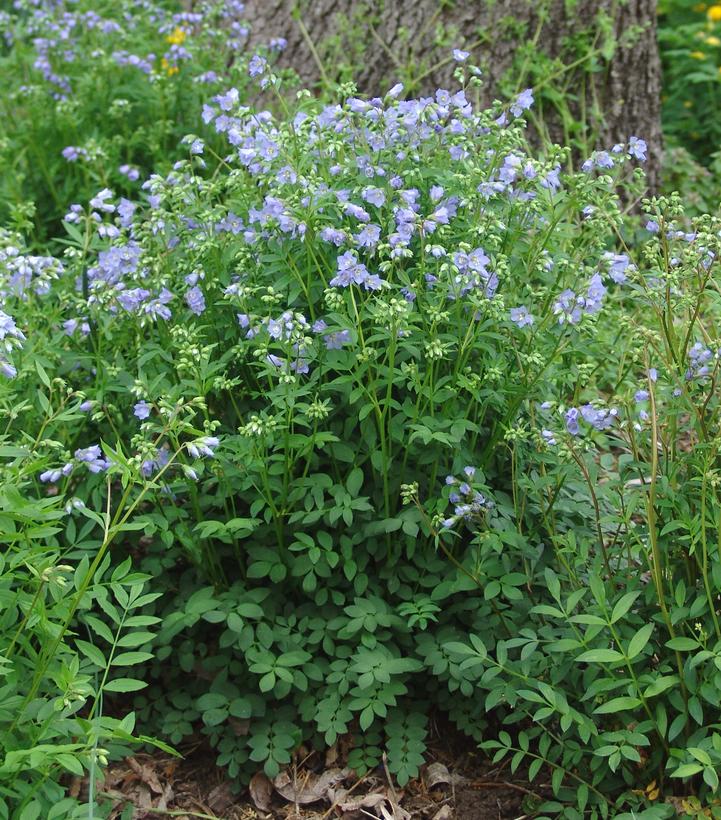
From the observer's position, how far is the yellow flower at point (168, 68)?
5.12 m

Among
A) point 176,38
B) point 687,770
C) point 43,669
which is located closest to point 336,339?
point 43,669

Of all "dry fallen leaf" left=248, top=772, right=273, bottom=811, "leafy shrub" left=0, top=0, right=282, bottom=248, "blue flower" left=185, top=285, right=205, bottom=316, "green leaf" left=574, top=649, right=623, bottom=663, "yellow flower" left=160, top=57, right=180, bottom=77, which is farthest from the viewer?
"yellow flower" left=160, top=57, right=180, bottom=77

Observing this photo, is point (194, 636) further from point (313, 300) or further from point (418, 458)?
point (313, 300)

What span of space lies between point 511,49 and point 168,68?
178 cm

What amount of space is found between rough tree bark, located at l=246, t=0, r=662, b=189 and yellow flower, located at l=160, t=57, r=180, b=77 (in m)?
0.61

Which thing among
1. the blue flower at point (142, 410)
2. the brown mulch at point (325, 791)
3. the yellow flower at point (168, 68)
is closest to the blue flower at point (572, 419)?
the brown mulch at point (325, 791)

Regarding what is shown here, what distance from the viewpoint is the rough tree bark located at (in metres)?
5.15

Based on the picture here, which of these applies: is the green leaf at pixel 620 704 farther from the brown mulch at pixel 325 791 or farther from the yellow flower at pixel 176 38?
the yellow flower at pixel 176 38

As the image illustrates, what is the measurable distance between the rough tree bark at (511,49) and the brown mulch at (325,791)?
10.7 ft

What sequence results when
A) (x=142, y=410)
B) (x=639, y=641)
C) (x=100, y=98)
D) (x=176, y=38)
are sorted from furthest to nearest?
(x=176, y=38)
(x=100, y=98)
(x=142, y=410)
(x=639, y=641)

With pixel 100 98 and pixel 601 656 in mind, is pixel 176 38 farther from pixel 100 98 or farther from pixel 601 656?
pixel 601 656

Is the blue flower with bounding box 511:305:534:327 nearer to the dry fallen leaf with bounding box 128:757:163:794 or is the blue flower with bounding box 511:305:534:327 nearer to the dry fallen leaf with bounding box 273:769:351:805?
the dry fallen leaf with bounding box 273:769:351:805

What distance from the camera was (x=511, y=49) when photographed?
5195 mm

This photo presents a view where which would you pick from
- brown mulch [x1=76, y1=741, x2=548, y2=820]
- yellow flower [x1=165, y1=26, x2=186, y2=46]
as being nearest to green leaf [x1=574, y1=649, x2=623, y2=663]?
brown mulch [x1=76, y1=741, x2=548, y2=820]
